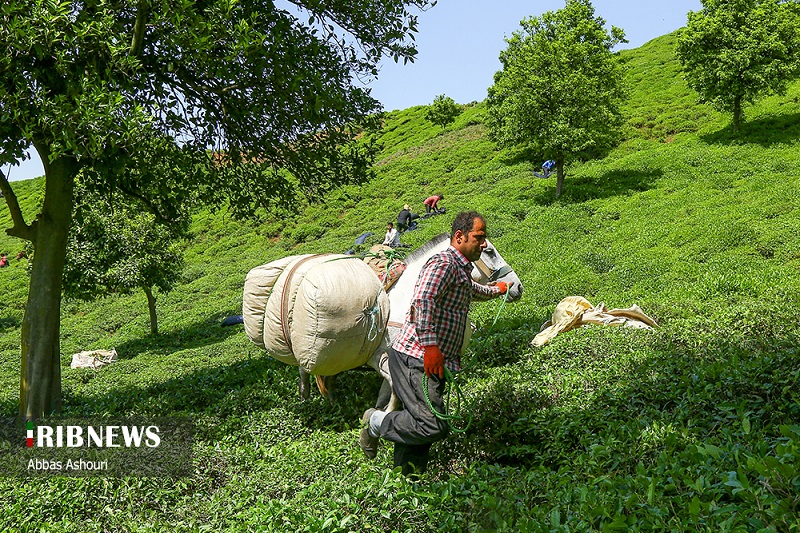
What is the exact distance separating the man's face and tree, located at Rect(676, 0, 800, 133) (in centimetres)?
2812

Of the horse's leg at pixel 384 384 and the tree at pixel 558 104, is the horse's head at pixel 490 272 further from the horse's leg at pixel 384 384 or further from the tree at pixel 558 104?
the tree at pixel 558 104

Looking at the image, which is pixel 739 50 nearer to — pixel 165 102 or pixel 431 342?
pixel 165 102

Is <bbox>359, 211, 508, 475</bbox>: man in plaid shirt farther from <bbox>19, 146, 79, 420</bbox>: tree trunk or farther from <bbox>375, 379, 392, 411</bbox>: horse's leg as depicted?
<bbox>19, 146, 79, 420</bbox>: tree trunk

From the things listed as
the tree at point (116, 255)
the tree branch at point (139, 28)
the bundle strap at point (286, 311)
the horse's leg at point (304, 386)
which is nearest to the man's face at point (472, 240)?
the bundle strap at point (286, 311)

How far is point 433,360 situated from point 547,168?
2795 cm

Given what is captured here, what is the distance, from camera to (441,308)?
220 inches

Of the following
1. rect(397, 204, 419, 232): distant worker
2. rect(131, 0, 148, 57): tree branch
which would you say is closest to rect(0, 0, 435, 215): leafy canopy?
rect(131, 0, 148, 57): tree branch

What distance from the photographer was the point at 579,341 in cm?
876

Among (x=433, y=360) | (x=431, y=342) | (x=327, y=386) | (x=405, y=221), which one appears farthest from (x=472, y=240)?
(x=405, y=221)

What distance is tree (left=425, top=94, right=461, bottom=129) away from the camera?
67938 millimetres

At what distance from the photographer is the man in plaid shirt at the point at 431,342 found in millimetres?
5461

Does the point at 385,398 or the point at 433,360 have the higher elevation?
the point at 433,360

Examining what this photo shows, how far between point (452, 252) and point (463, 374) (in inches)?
138

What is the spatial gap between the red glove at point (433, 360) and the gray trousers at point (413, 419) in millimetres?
148
